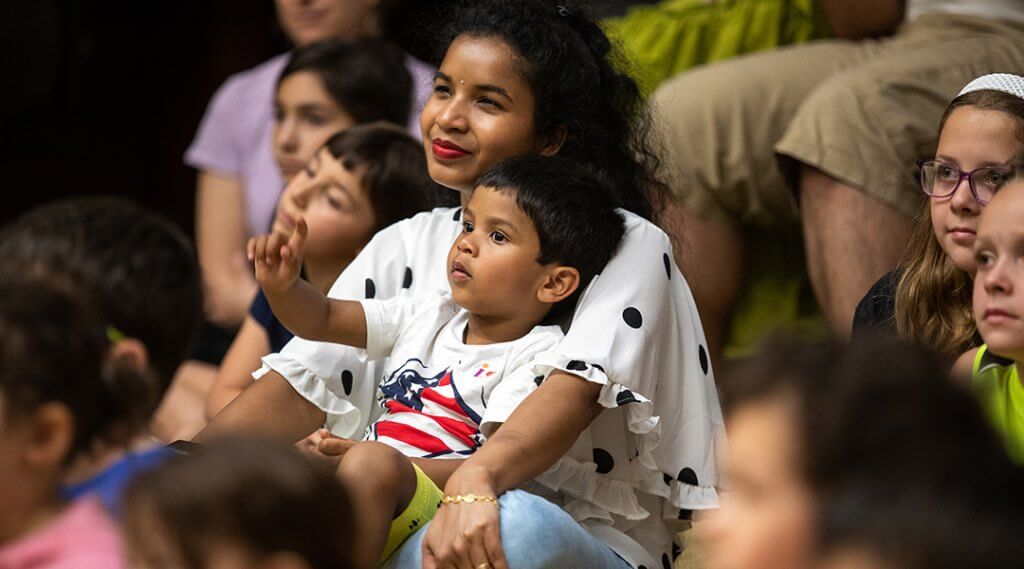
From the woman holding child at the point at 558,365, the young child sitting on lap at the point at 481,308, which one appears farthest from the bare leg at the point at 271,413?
the young child sitting on lap at the point at 481,308

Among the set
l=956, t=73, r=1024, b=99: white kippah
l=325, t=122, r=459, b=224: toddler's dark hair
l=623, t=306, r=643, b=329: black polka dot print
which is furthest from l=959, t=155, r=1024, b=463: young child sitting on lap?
l=325, t=122, r=459, b=224: toddler's dark hair

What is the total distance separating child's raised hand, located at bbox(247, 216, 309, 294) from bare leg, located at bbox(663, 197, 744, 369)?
3.63 ft

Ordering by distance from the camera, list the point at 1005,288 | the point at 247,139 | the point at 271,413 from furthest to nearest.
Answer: the point at 247,139
the point at 271,413
the point at 1005,288

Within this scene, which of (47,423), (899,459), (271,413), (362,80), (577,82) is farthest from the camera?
(362,80)

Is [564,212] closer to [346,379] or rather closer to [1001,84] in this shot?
[346,379]

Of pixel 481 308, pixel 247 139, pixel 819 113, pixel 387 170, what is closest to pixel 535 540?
pixel 481 308

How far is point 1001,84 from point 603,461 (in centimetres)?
77

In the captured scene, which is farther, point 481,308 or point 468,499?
point 481,308

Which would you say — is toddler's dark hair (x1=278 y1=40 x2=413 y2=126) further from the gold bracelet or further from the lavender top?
the gold bracelet

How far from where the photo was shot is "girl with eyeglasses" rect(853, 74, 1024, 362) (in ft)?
6.86

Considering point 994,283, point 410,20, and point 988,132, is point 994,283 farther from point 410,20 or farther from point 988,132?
point 410,20

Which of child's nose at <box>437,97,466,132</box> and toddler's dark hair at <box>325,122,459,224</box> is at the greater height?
child's nose at <box>437,97,466,132</box>

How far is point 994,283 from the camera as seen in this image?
1.77m

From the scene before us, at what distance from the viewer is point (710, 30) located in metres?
A: 3.55
